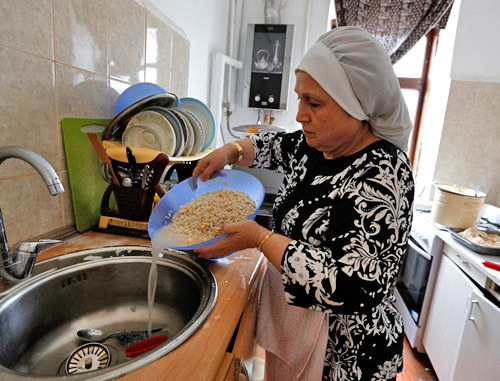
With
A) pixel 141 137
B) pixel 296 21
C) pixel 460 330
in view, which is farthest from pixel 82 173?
pixel 296 21

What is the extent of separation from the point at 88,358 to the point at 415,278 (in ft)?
6.80

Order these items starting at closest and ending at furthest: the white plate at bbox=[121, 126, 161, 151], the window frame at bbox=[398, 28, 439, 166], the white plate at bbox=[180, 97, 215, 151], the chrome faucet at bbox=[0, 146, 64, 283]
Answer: the chrome faucet at bbox=[0, 146, 64, 283] → the white plate at bbox=[121, 126, 161, 151] → the white plate at bbox=[180, 97, 215, 151] → the window frame at bbox=[398, 28, 439, 166]

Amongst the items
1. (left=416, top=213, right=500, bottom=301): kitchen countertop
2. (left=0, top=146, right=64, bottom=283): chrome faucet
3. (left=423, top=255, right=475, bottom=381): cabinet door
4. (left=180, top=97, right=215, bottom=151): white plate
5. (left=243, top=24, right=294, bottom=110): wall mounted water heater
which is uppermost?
(left=243, top=24, right=294, bottom=110): wall mounted water heater

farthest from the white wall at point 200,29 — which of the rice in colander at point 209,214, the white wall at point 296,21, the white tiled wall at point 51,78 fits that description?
the rice in colander at point 209,214

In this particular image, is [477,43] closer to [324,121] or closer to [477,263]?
[477,263]

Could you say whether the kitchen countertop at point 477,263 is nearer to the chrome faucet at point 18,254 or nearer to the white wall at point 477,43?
the white wall at point 477,43

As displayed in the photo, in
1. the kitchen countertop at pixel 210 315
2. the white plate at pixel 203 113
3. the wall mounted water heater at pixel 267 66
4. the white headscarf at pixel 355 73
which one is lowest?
the kitchen countertop at pixel 210 315

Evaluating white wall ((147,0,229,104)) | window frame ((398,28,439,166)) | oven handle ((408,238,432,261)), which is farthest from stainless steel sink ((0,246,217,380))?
window frame ((398,28,439,166))

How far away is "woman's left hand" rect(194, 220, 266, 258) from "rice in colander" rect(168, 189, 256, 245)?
0.06 meters

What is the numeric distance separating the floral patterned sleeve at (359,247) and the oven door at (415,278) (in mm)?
1562

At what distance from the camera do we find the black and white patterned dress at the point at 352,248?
623 millimetres

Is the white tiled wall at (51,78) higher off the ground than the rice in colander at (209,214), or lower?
higher

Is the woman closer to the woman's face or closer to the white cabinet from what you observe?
the woman's face

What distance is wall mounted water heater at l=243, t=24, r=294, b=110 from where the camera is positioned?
2.53 m
